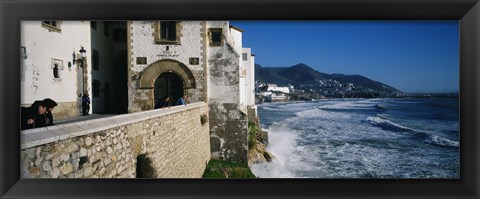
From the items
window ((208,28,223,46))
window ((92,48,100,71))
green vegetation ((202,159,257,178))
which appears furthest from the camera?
window ((208,28,223,46))

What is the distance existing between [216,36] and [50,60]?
237 inches

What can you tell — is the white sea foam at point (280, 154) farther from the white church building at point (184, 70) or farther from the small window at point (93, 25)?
the small window at point (93, 25)

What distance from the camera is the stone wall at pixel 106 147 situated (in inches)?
123

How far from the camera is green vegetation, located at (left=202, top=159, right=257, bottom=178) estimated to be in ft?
40.0

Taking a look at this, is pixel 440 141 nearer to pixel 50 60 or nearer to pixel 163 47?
pixel 163 47

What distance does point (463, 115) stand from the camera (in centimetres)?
341

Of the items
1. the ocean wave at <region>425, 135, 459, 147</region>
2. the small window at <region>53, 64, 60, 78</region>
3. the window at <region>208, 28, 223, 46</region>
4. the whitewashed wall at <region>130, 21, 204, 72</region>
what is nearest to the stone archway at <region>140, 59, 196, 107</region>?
the whitewashed wall at <region>130, 21, 204, 72</region>

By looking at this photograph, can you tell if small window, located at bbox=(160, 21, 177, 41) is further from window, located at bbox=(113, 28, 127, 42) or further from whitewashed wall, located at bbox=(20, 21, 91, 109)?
whitewashed wall, located at bbox=(20, 21, 91, 109)

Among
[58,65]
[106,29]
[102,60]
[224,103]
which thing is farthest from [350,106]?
[58,65]

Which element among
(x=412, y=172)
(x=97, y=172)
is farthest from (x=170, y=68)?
(x=412, y=172)

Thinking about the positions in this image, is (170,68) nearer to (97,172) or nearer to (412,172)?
(97,172)

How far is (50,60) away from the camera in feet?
33.9

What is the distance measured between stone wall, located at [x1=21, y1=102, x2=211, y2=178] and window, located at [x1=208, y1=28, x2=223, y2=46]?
244 inches

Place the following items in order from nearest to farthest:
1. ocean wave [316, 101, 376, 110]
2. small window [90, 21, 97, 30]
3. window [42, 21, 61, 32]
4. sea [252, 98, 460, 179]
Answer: window [42, 21, 61, 32], small window [90, 21, 97, 30], sea [252, 98, 460, 179], ocean wave [316, 101, 376, 110]
